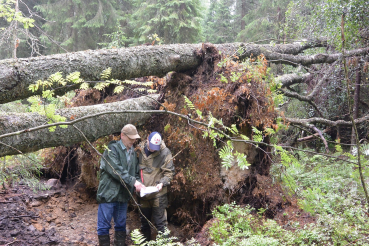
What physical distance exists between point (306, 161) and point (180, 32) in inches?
457

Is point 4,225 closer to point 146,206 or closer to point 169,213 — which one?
point 146,206

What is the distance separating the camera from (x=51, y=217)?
218 inches

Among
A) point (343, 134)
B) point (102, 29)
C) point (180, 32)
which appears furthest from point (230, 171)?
point (102, 29)

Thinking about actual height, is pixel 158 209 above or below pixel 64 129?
below

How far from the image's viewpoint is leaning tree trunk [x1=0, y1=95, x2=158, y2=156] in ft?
12.2

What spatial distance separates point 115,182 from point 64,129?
1.21 m

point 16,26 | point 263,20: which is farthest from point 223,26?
point 16,26

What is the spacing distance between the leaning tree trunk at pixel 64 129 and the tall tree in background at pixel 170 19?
12123 millimetres

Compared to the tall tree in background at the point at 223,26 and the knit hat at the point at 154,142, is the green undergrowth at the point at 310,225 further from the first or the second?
the tall tree in background at the point at 223,26

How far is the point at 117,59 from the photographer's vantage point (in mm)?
4336

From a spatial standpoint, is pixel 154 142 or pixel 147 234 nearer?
pixel 154 142

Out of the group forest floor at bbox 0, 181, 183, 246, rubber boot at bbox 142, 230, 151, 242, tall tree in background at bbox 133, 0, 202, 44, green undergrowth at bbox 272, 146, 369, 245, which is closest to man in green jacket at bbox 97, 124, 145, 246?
rubber boot at bbox 142, 230, 151, 242

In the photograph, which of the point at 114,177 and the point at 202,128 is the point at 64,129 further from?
the point at 202,128

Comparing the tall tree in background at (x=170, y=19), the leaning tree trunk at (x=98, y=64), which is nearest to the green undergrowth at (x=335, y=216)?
the leaning tree trunk at (x=98, y=64)
